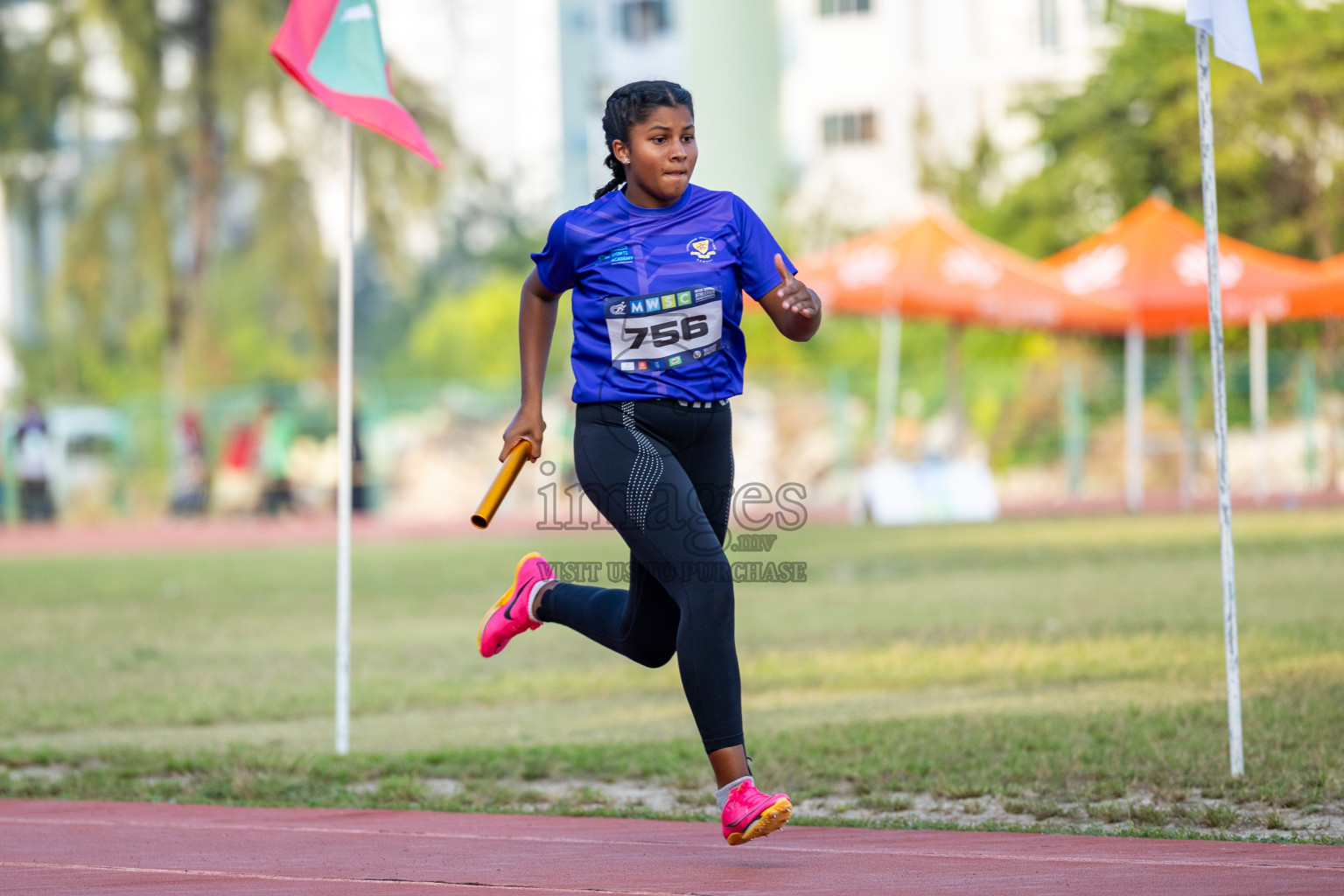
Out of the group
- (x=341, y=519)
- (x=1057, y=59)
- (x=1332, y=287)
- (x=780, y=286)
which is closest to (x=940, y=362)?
(x=1332, y=287)

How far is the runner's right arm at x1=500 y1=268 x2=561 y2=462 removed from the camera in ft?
16.4

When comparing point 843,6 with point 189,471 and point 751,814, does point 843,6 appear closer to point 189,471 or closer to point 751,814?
point 189,471

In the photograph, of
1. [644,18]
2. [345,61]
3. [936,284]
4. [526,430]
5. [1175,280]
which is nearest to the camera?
[526,430]

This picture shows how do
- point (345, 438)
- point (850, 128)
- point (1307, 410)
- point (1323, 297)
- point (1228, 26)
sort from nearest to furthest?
point (1228, 26)
point (345, 438)
point (1323, 297)
point (1307, 410)
point (850, 128)

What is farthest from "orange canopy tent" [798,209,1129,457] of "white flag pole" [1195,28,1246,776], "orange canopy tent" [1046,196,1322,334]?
"white flag pole" [1195,28,1246,776]

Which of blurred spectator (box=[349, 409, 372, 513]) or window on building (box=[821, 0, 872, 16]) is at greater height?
window on building (box=[821, 0, 872, 16])

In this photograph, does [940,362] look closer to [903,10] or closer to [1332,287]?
[1332,287]

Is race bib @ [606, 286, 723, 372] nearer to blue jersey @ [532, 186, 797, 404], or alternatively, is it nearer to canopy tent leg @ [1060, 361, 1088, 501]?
blue jersey @ [532, 186, 797, 404]

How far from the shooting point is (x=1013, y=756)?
627 centimetres

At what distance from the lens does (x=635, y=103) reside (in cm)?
474

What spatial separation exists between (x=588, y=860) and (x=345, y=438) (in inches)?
124

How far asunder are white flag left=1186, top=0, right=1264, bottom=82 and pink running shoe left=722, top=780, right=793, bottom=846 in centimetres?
319

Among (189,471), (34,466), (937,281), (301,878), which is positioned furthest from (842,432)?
(301,878)

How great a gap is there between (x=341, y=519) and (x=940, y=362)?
27767mm
